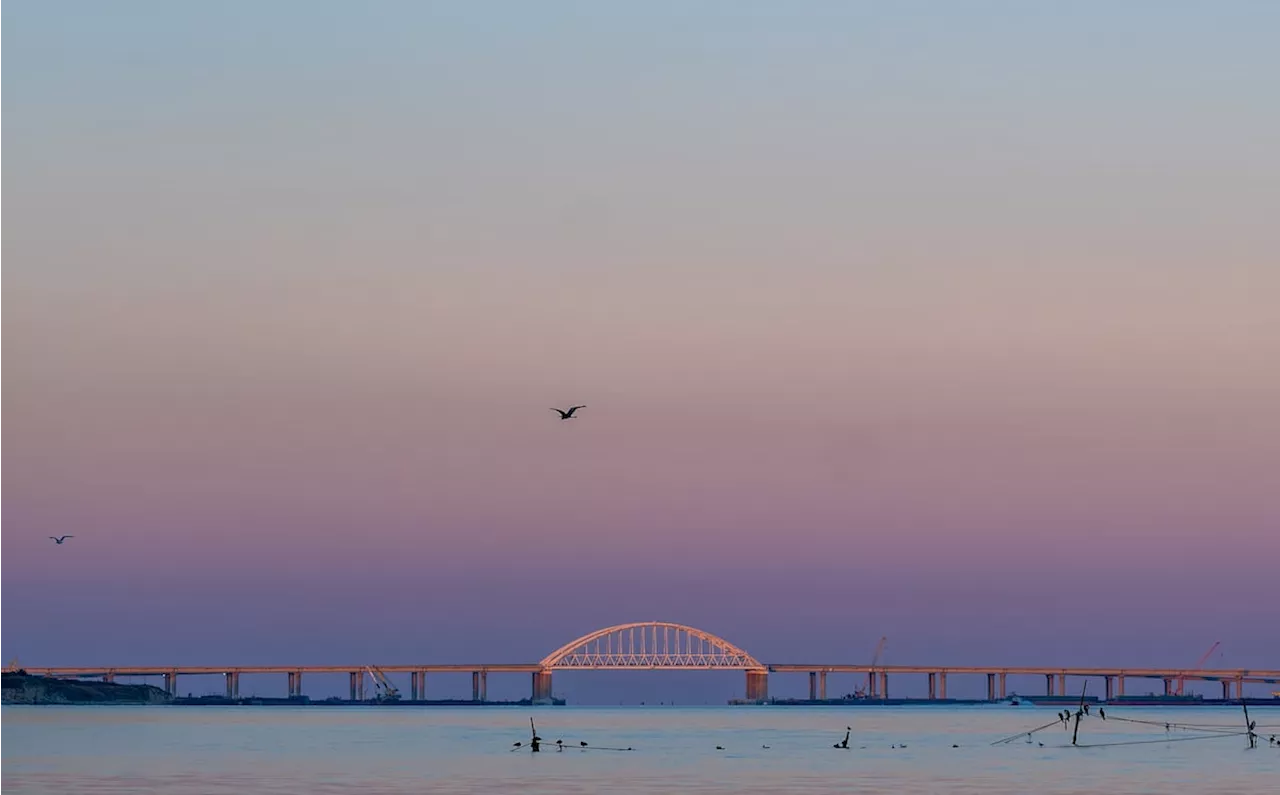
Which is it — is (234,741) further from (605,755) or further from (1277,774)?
(1277,774)

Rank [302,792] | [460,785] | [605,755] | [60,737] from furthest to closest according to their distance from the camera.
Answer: [60,737], [605,755], [460,785], [302,792]

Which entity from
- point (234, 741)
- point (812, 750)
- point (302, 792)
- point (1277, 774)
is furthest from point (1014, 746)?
point (302, 792)

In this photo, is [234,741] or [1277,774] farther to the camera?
[234,741]

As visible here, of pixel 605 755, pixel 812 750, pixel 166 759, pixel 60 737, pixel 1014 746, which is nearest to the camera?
pixel 166 759

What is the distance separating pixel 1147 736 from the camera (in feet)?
631

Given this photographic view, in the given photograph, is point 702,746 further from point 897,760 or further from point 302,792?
point 302,792

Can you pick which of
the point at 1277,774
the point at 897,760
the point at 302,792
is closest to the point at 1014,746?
the point at 897,760

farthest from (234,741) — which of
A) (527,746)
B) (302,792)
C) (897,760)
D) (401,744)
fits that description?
(302,792)

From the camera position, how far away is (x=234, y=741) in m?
168

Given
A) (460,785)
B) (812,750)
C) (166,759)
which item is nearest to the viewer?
(460,785)

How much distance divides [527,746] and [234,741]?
26.5 metres

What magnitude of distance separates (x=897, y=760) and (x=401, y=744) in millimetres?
46879

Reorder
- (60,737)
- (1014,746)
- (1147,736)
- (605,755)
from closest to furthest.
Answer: (605,755) → (1014,746) → (60,737) → (1147,736)

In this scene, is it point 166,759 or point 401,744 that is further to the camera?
point 401,744
